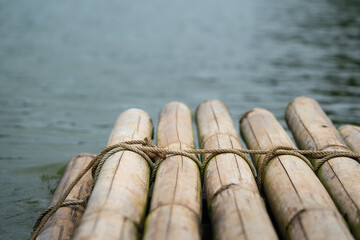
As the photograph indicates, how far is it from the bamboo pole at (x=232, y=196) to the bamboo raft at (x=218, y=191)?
0.01 metres

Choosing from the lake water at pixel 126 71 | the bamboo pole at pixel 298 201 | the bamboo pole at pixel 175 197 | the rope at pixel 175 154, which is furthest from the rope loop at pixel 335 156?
the lake water at pixel 126 71

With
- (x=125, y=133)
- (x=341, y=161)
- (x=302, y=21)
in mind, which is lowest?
(x=341, y=161)

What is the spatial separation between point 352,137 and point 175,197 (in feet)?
11.5

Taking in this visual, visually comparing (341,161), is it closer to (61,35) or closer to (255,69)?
(255,69)

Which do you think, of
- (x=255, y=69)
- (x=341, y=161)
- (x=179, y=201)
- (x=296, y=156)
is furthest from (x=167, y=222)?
(x=255, y=69)

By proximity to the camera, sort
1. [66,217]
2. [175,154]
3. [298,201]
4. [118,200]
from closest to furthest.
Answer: [118,200] < [298,201] < [66,217] < [175,154]

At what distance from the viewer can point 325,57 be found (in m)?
17.3

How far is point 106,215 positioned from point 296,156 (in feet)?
8.12

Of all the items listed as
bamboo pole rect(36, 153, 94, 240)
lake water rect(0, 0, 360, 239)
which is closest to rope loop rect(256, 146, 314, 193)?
bamboo pole rect(36, 153, 94, 240)

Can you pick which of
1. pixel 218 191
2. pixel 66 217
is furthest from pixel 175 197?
pixel 66 217

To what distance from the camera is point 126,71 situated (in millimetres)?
14688

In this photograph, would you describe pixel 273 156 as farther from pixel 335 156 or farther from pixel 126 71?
pixel 126 71

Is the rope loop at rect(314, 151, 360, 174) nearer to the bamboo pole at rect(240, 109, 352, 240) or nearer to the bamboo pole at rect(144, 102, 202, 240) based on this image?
the bamboo pole at rect(240, 109, 352, 240)

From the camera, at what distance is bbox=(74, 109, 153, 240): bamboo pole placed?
10.1 feet
